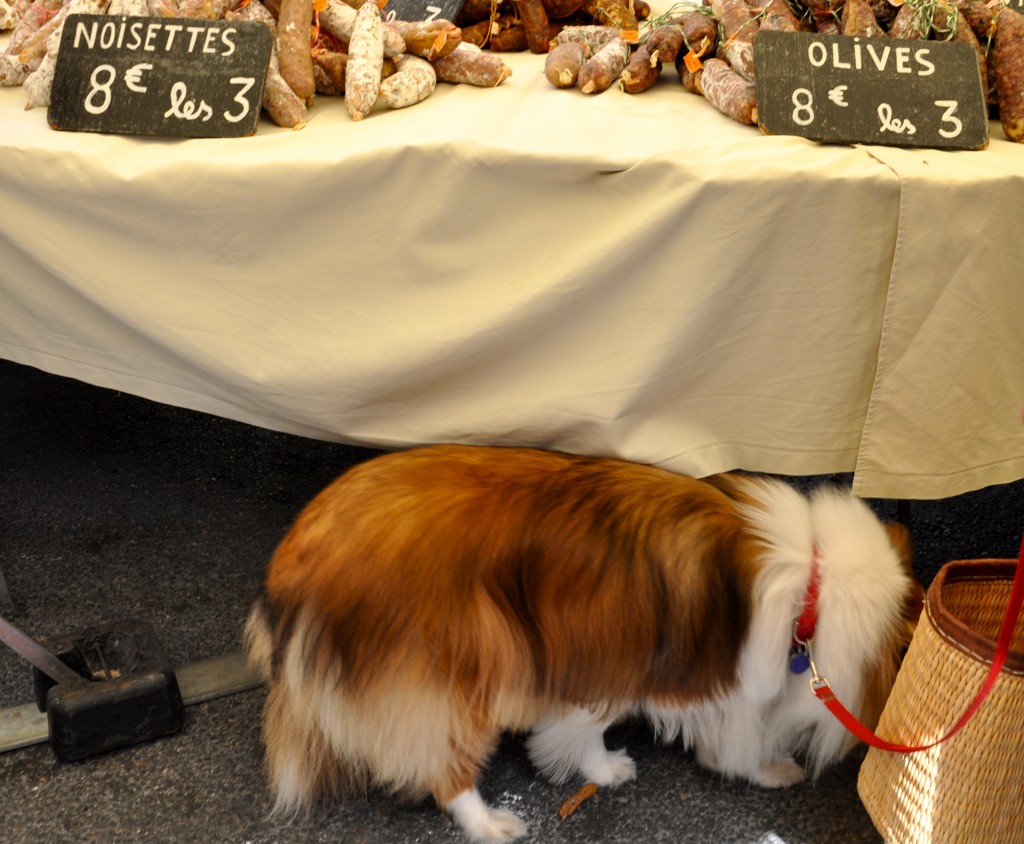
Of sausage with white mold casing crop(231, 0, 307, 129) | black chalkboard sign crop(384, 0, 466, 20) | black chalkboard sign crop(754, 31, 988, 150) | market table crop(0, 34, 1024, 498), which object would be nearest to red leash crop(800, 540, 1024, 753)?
market table crop(0, 34, 1024, 498)

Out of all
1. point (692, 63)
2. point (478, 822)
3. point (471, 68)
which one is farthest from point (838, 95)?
point (478, 822)

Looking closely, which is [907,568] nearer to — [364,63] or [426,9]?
[364,63]

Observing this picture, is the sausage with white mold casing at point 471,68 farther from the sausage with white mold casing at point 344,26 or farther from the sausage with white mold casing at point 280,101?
the sausage with white mold casing at point 280,101

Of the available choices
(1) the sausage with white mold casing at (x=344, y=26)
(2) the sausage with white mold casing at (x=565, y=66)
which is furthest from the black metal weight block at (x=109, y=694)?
(2) the sausage with white mold casing at (x=565, y=66)

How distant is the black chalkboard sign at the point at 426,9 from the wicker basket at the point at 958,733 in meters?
1.21

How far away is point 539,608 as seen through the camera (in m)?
1.34

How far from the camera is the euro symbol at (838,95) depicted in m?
1.45

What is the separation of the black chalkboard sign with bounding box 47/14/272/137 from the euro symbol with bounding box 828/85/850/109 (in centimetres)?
80

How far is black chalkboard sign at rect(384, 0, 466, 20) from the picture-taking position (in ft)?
6.09

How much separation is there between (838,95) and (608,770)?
0.98 metres

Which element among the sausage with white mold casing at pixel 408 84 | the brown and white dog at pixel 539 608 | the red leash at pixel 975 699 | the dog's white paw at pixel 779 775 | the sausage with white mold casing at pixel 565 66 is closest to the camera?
the red leash at pixel 975 699

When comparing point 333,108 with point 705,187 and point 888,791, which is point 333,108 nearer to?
point 705,187

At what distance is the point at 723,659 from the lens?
1381 mm

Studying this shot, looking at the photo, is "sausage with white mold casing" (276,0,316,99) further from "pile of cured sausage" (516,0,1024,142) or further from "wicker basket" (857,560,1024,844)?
"wicker basket" (857,560,1024,844)
